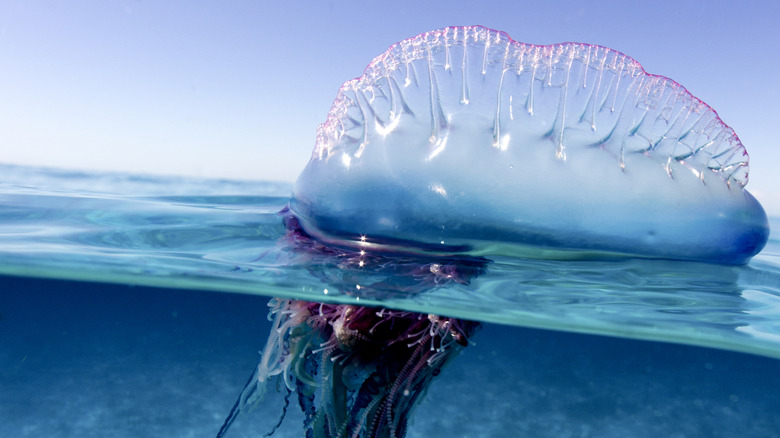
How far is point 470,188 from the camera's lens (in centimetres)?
210

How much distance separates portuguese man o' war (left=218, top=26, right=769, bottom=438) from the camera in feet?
6.95

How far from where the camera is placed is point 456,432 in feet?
21.7

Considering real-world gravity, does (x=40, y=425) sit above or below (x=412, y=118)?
below

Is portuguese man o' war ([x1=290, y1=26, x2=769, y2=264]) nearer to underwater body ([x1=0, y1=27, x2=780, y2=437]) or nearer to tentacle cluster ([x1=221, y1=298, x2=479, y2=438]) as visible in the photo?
underwater body ([x1=0, y1=27, x2=780, y2=437])

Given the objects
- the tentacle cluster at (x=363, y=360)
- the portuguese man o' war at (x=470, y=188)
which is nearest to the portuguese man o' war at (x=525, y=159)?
the portuguese man o' war at (x=470, y=188)

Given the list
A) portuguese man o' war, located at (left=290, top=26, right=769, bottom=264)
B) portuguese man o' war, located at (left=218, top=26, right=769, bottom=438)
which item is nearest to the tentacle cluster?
portuguese man o' war, located at (left=218, top=26, right=769, bottom=438)

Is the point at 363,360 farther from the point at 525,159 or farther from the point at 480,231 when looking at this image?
the point at 525,159

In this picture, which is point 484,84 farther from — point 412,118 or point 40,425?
point 40,425

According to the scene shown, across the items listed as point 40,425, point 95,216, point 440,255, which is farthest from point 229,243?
point 40,425

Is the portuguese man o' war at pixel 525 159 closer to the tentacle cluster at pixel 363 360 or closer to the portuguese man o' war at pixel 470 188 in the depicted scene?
the portuguese man o' war at pixel 470 188

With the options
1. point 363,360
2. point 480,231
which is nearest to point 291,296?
point 363,360

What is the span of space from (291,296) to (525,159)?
4.74 ft

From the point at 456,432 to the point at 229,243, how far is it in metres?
4.58

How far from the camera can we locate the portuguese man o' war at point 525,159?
211 centimetres
